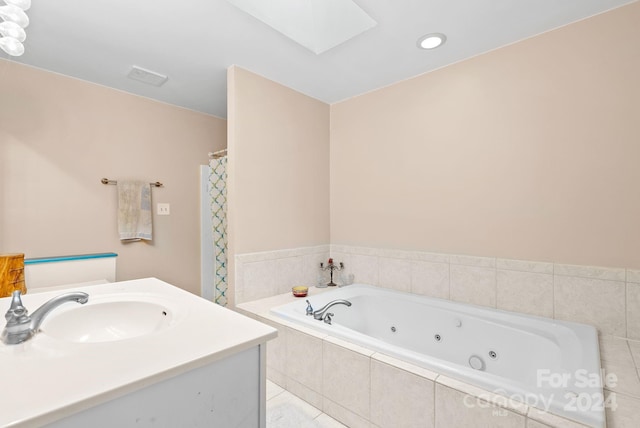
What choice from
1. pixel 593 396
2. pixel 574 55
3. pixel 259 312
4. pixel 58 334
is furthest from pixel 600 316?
pixel 58 334

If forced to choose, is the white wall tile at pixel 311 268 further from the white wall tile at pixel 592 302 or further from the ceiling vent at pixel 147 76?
the ceiling vent at pixel 147 76

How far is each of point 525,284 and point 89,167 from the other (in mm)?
3491

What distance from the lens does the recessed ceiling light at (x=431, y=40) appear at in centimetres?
198

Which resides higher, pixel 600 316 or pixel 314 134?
pixel 314 134

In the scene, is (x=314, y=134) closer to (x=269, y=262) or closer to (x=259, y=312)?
(x=269, y=262)

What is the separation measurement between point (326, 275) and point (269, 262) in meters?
0.70

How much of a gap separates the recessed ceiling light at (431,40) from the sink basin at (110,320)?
7.15ft

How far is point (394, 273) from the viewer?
2625mm

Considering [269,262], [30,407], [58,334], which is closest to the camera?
[30,407]

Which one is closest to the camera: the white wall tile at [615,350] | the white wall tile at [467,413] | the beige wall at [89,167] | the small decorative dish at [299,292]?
the white wall tile at [467,413]

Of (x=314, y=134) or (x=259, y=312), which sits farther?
(x=314, y=134)

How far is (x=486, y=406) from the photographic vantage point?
3.83 ft

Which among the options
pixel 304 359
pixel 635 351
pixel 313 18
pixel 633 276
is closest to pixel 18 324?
pixel 304 359

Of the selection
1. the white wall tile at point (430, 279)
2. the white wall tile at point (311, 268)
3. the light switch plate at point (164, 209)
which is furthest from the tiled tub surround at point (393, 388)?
the light switch plate at point (164, 209)
